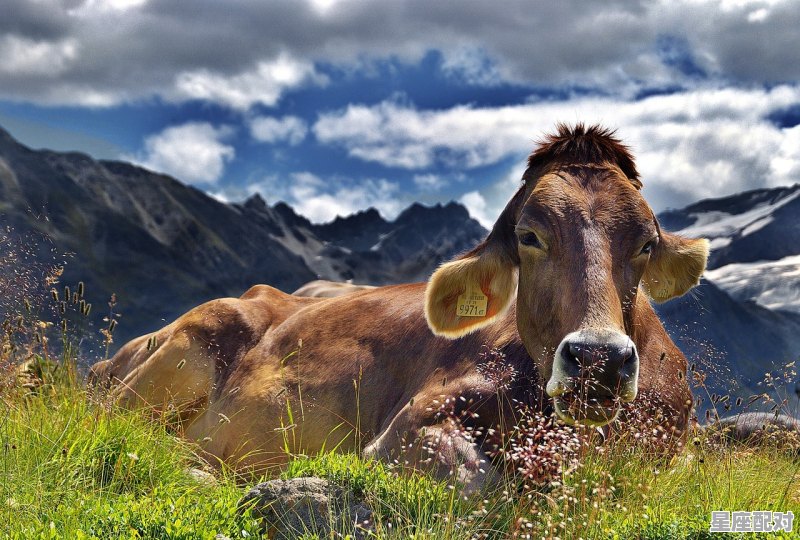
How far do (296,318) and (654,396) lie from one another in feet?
15.3

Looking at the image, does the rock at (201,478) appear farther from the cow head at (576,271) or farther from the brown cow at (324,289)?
the brown cow at (324,289)

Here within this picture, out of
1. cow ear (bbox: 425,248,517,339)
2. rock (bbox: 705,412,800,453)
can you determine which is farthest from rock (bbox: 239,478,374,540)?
rock (bbox: 705,412,800,453)

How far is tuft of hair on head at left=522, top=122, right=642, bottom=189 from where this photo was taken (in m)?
6.61

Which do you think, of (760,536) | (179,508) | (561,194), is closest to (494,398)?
(561,194)

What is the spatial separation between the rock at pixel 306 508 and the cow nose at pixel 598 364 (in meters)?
1.56

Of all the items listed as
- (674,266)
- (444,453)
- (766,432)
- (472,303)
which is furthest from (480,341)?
(766,432)

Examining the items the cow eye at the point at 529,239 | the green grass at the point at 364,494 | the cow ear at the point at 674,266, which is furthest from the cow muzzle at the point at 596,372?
the cow ear at the point at 674,266

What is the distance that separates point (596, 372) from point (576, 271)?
0.83 meters

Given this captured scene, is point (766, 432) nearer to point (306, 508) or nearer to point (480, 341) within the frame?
point (480, 341)

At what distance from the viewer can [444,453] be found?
607cm

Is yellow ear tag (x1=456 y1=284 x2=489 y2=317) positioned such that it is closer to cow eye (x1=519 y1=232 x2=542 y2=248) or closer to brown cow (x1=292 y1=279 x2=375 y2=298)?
cow eye (x1=519 y1=232 x2=542 y2=248)

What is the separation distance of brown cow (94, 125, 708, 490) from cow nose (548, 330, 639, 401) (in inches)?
0.4

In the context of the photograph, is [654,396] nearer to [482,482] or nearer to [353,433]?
[482,482]

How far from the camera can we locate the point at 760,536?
5211 millimetres
